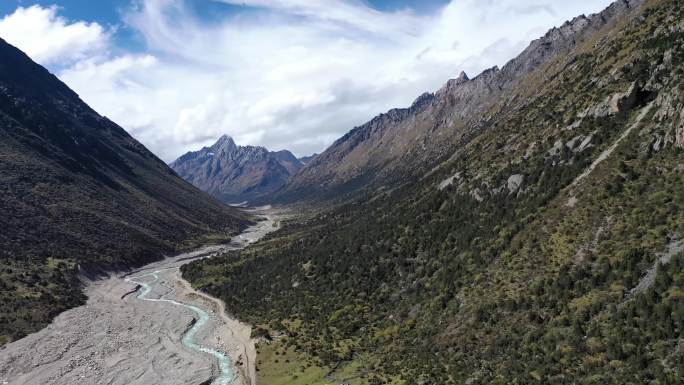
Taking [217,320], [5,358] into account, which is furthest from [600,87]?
[5,358]

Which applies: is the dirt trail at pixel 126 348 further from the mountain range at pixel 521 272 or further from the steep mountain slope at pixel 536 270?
the steep mountain slope at pixel 536 270

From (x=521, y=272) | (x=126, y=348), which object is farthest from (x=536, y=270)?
(x=126, y=348)

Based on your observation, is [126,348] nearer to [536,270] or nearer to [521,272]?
[521,272]

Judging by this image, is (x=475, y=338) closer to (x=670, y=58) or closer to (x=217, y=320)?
(x=670, y=58)

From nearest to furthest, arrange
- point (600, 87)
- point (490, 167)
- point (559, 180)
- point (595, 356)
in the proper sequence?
1. point (595, 356)
2. point (559, 180)
3. point (600, 87)
4. point (490, 167)

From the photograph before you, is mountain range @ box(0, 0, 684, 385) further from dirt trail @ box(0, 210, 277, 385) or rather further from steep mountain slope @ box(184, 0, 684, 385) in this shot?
dirt trail @ box(0, 210, 277, 385)

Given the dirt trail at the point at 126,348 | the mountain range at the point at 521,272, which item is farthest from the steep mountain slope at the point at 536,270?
the dirt trail at the point at 126,348
